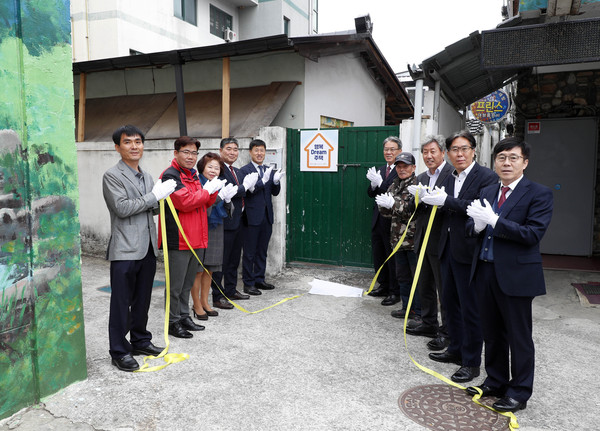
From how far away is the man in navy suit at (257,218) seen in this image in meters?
5.80

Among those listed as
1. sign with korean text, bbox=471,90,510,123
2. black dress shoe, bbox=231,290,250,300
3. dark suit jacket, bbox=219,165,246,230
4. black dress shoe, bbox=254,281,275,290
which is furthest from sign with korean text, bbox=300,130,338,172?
sign with korean text, bbox=471,90,510,123

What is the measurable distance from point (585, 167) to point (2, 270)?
8.75m

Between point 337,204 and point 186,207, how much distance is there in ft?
9.82

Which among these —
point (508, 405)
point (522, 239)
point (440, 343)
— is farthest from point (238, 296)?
point (522, 239)

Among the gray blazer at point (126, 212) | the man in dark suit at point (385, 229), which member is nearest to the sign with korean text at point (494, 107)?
the man in dark suit at point (385, 229)

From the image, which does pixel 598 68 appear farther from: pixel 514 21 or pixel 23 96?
pixel 23 96

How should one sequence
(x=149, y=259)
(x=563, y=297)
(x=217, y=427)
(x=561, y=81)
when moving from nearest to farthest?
1. (x=217, y=427)
2. (x=149, y=259)
3. (x=563, y=297)
4. (x=561, y=81)

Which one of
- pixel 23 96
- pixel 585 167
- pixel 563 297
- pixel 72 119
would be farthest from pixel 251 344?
pixel 585 167

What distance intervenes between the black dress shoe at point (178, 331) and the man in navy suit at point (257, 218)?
1.55 metres

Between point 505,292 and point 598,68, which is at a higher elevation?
point 598,68

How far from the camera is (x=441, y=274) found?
12.9 feet

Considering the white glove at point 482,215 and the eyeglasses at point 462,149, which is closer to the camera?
the white glove at point 482,215

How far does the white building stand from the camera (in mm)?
13572

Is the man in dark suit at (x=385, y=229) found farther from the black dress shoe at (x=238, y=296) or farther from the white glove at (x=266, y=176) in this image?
the black dress shoe at (x=238, y=296)
